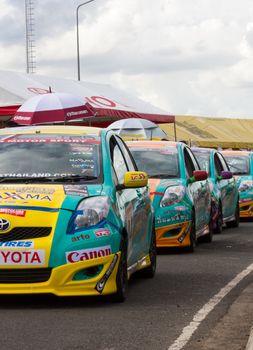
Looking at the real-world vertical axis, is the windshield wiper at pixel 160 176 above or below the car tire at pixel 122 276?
above

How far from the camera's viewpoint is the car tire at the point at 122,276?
8367mm

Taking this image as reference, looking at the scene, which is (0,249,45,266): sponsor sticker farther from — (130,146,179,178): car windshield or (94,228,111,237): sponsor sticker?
(130,146,179,178): car windshield

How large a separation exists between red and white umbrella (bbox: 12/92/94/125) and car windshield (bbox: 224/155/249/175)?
3.68 metres

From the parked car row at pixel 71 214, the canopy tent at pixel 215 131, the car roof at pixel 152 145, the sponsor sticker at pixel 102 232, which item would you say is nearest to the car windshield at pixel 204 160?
the car roof at pixel 152 145

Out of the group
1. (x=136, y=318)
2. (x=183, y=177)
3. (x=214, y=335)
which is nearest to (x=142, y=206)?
(x=136, y=318)

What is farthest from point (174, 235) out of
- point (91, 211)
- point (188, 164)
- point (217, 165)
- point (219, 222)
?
point (217, 165)

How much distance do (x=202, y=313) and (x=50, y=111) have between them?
14104 millimetres

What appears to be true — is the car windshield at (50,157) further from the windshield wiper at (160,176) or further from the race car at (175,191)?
the windshield wiper at (160,176)

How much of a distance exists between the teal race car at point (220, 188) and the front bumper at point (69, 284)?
9553 millimetres

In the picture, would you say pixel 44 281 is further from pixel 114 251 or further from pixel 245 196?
pixel 245 196

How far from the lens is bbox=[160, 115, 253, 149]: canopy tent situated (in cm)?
5575

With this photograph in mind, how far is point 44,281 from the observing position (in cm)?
798

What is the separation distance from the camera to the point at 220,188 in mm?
19141

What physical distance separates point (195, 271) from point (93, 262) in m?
3.37
